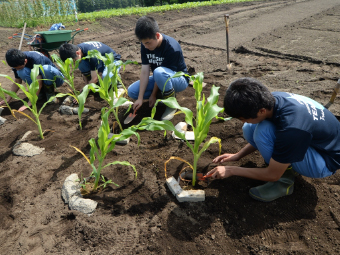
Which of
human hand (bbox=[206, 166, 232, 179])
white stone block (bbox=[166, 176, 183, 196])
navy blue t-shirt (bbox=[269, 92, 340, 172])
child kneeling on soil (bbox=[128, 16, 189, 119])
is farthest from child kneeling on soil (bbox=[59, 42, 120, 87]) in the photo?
navy blue t-shirt (bbox=[269, 92, 340, 172])

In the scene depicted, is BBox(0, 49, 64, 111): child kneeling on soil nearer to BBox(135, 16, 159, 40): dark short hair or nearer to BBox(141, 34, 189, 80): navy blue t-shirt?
BBox(141, 34, 189, 80): navy blue t-shirt

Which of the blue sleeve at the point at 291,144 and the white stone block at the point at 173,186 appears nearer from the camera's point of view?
the blue sleeve at the point at 291,144

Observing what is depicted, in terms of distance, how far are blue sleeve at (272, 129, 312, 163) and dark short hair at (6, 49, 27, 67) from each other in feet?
10.7

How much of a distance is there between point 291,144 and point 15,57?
3.36 m

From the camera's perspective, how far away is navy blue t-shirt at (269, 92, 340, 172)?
57.6 inches

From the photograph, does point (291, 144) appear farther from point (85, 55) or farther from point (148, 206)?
point (85, 55)

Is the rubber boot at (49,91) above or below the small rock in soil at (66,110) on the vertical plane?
above

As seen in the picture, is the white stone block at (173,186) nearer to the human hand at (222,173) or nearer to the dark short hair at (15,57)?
the human hand at (222,173)

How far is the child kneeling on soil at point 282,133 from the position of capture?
4.81ft

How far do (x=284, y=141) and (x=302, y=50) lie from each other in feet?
14.4

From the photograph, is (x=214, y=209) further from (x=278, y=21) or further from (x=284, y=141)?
(x=278, y=21)

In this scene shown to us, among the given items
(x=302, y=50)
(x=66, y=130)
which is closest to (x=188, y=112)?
(x=66, y=130)

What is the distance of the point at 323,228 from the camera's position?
1.62 metres

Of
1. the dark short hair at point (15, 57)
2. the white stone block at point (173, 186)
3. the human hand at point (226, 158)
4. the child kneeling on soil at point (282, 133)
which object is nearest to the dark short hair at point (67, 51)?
the dark short hair at point (15, 57)
